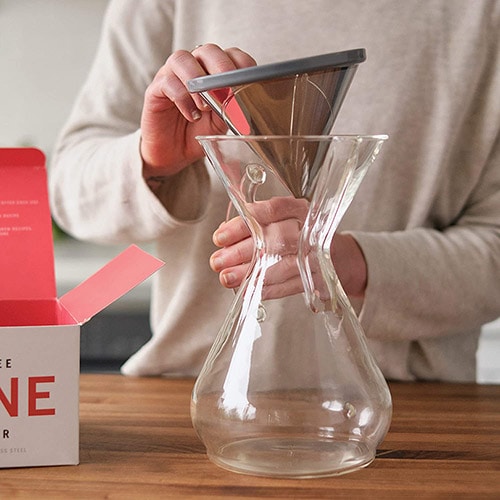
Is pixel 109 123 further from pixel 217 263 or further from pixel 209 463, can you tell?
pixel 209 463

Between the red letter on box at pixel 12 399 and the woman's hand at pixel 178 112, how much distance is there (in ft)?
0.79

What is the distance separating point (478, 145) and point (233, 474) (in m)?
0.66

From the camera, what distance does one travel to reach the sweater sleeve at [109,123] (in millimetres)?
1055

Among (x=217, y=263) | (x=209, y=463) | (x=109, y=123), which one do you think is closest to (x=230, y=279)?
(x=217, y=263)

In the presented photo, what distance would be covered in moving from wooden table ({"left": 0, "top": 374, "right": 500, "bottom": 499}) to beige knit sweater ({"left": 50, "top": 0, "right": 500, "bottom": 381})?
242 mm

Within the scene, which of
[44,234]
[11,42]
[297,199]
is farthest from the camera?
[11,42]

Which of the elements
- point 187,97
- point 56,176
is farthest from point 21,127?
point 187,97

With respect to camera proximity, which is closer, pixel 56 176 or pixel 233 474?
pixel 233 474

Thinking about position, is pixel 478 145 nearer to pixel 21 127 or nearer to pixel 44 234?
pixel 44 234

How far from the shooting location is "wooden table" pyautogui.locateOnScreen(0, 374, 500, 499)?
559mm

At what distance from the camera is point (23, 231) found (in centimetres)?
71

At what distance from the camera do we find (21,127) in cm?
291

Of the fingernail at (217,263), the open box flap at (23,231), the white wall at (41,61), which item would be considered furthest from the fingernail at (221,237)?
the white wall at (41,61)

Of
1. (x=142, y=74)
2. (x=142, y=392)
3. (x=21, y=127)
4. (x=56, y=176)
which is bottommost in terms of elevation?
(x=21, y=127)
